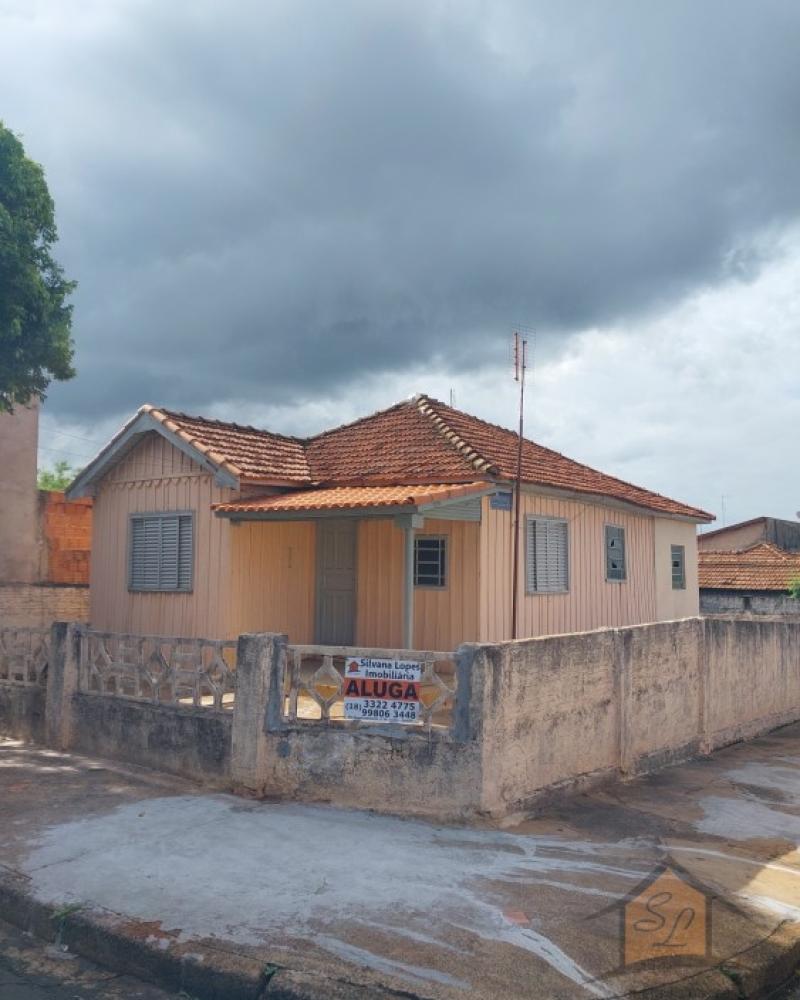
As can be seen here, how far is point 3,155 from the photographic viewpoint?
1166 cm

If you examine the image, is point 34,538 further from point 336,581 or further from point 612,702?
point 612,702

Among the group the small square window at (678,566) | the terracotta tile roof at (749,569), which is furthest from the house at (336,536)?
the terracotta tile roof at (749,569)

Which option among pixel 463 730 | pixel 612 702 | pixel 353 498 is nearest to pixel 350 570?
pixel 353 498

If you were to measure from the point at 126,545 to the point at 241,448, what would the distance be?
2286 mm

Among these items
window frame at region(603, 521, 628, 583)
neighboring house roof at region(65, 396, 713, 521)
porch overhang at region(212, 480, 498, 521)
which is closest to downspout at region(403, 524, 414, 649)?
porch overhang at region(212, 480, 498, 521)

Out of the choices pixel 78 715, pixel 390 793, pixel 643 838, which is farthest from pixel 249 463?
pixel 643 838

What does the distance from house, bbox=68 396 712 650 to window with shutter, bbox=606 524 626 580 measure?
0.69 feet

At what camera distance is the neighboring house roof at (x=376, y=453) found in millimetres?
11578

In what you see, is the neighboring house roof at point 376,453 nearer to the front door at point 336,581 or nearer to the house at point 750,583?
the front door at point 336,581

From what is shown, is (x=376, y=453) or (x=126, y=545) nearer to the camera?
(x=126, y=545)

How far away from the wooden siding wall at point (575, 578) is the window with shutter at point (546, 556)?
0.36 feet

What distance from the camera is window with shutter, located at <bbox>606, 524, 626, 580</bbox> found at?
14.4 metres

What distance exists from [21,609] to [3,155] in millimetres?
8249

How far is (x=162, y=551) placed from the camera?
12.2 meters
